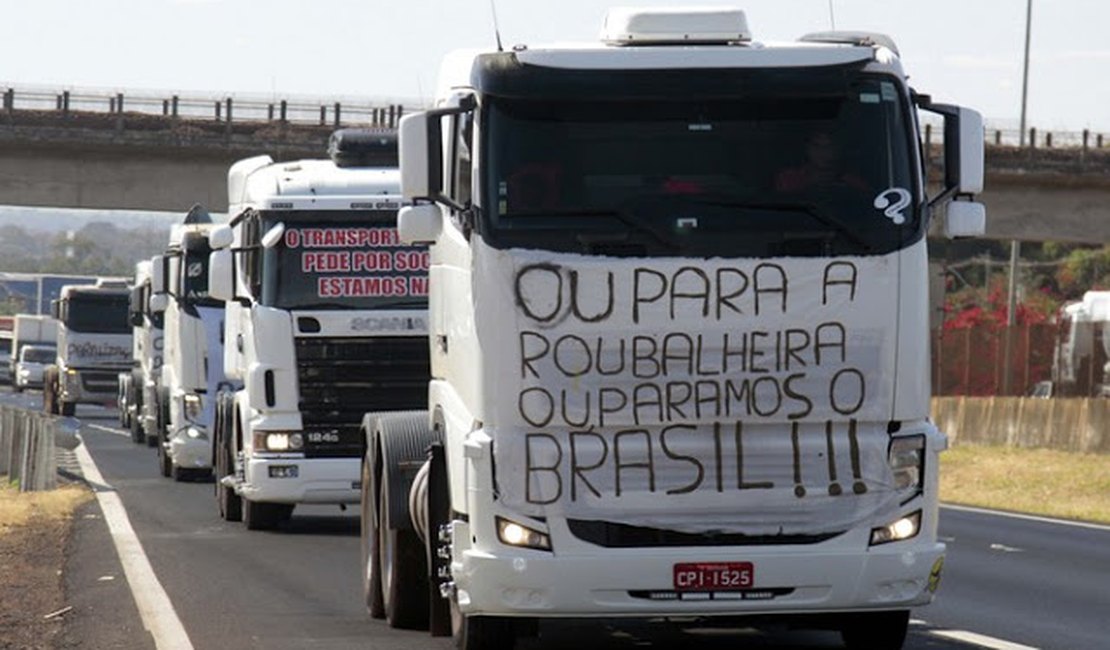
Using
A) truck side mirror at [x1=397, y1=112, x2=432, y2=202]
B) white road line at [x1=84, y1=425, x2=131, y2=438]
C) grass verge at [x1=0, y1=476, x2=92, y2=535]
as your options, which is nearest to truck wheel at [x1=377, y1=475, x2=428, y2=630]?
truck side mirror at [x1=397, y1=112, x2=432, y2=202]

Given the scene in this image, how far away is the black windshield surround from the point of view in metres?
12.4

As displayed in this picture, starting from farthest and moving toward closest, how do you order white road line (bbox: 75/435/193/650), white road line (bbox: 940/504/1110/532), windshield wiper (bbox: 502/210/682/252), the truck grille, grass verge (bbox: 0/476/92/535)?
white road line (bbox: 940/504/1110/532) < grass verge (bbox: 0/476/92/535) < the truck grille < white road line (bbox: 75/435/193/650) < windshield wiper (bbox: 502/210/682/252)

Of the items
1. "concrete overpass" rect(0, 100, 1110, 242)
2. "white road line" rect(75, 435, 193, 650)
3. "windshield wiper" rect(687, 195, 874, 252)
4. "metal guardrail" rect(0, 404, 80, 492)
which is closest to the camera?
"windshield wiper" rect(687, 195, 874, 252)

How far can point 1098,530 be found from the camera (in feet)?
90.5

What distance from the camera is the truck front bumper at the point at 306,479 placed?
23.4 meters

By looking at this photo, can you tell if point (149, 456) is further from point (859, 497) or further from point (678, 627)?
point (859, 497)

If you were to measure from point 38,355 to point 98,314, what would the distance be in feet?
95.8

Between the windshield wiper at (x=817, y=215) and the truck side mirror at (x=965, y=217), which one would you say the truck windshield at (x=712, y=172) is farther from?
the truck side mirror at (x=965, y=217)

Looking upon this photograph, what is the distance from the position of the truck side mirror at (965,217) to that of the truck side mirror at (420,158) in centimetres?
239

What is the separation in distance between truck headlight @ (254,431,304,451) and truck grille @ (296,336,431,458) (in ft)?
0.26

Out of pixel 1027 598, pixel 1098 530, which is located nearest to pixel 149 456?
pixel 1098 530

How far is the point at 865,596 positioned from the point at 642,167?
2195mm

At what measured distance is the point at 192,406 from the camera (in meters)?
34.4

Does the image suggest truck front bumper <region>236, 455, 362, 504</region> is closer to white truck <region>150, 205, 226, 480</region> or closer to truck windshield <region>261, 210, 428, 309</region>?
truck windshield <region>261, 210, 428, 309</region>
